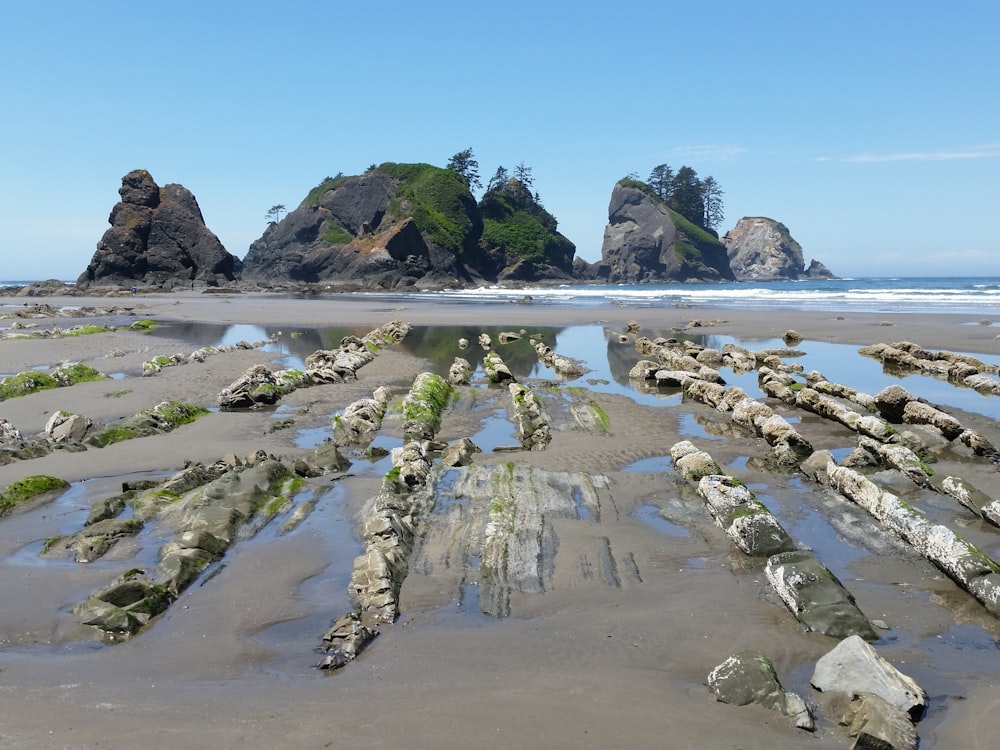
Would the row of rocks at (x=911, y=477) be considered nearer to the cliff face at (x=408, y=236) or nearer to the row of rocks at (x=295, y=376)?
the row of rocks at (x=295, y=376)

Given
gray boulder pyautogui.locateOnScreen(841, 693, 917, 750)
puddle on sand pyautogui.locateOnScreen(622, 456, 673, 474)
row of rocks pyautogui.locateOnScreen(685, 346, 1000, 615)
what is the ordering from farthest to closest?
1. puddle on sand pyautogui.locateOnScreen(622, 456, 673, 474)
2. row of rocks pyautogui.locateOnScreen(685, 346, 1000, 615)
3. gray boulder pyautogui.locateOnScreen(841, 693, 917, 750)

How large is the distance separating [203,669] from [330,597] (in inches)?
59.3

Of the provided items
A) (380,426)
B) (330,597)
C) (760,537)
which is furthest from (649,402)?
(330,597)

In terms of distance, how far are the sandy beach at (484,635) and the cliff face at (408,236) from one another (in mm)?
89560

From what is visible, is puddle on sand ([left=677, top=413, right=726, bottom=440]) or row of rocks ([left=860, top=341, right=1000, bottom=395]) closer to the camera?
puddle on sand ([left=677, top=413, right=726, bottom=440])

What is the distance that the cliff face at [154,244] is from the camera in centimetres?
9181

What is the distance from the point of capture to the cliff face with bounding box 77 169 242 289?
91.8m

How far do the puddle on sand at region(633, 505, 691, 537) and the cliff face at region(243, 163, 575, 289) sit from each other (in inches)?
3534

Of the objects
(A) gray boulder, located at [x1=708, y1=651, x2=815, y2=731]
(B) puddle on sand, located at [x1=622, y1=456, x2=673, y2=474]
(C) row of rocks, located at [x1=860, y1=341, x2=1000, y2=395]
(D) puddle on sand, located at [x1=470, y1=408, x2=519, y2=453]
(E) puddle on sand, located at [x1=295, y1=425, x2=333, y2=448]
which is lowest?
(B) puddle on sand, located at [x1=622, y1=456, x2=673, y2=474]

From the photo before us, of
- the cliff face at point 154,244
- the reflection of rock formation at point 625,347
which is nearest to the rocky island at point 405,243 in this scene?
the cliff face at point 154,244


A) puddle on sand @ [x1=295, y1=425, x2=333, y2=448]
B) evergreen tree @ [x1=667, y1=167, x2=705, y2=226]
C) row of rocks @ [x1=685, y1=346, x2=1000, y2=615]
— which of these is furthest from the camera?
A: evergreen tree @ [x1=667, y1=167, x2=705, y2=226]

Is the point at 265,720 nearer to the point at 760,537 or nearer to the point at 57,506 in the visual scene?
the point at 760,537

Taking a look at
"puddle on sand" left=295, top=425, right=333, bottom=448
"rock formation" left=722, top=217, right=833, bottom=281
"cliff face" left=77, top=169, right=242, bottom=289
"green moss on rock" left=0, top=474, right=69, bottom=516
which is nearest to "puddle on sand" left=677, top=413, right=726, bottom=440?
"puddle on sand" left=295, top=425, right=333, bottom=448

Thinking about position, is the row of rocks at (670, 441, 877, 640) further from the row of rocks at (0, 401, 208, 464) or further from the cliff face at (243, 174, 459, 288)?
the cliff face at (243, 174, 459, 288)
